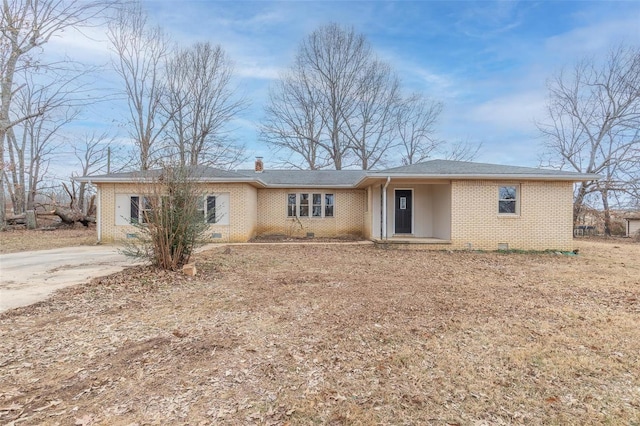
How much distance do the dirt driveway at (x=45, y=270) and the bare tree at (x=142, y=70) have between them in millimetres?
13123

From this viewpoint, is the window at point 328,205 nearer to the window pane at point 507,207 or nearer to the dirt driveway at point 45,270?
the window pane at point 507,207

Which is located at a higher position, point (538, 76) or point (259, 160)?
point (538, 76)

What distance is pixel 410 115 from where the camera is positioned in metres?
27.4

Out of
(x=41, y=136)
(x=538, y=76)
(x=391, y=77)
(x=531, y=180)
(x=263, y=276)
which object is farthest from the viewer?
(x=391, y=77)

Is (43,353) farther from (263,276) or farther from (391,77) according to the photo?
(391,77)

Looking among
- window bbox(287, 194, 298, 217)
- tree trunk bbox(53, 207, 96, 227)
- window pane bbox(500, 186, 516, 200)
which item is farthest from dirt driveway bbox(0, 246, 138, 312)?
window pane bbox(500, 186, 516, 200)

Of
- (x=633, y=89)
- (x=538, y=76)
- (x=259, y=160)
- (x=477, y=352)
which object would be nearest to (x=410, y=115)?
(x=538, y=76)

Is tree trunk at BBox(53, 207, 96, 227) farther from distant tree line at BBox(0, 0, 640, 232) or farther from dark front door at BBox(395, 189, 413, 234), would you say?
dark front door at BBox(395, 189, 413, 234)

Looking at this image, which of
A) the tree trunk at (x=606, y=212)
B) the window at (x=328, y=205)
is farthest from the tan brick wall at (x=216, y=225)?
the tree trunk at (x=606, y=212)

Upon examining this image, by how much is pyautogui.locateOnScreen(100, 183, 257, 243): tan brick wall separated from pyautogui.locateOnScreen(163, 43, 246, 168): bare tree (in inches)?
411

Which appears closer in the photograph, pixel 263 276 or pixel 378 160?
pixel 263 276


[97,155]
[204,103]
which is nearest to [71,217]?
[97,155]

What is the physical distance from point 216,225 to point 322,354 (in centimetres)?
1083

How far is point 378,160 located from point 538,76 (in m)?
11.8
